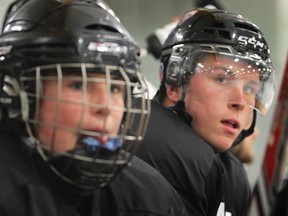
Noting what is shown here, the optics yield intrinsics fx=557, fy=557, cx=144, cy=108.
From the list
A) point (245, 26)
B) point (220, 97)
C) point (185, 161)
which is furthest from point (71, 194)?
point (245, 26)

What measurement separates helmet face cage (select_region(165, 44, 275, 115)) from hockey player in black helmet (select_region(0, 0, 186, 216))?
44 centimetres

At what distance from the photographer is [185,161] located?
1312 mm

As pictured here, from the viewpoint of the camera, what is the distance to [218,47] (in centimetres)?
148

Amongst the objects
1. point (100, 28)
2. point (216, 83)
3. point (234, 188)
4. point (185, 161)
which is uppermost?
point (100, 28)

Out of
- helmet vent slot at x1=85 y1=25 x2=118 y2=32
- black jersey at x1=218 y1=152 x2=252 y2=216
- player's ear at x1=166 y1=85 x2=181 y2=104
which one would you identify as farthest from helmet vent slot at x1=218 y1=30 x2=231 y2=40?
helmet vent slot at x1=85 y1=25 x2=118 y2=32

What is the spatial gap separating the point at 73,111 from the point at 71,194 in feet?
0.51

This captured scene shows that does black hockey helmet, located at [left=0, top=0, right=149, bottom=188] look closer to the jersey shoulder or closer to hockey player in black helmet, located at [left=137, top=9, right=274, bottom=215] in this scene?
the jersey shoulder

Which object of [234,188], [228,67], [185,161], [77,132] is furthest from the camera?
[234,188]

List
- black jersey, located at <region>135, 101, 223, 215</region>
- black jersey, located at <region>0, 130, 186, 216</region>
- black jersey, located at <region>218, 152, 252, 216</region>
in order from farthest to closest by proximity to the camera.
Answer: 1. black jersey, located at <region>218, 152, 252, 216</region>
2. black jersey, located at <region>135, 101, 223, 215</region>
3. black jersey, located at <region>0, 130, 186, 216</region>

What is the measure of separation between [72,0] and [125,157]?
1.19 ft

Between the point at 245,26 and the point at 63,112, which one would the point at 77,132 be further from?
the point at 245,26

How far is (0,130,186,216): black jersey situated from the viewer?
3.09ft

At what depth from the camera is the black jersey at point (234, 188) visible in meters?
1.58

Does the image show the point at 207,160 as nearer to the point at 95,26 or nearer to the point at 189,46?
the point at 189,46
